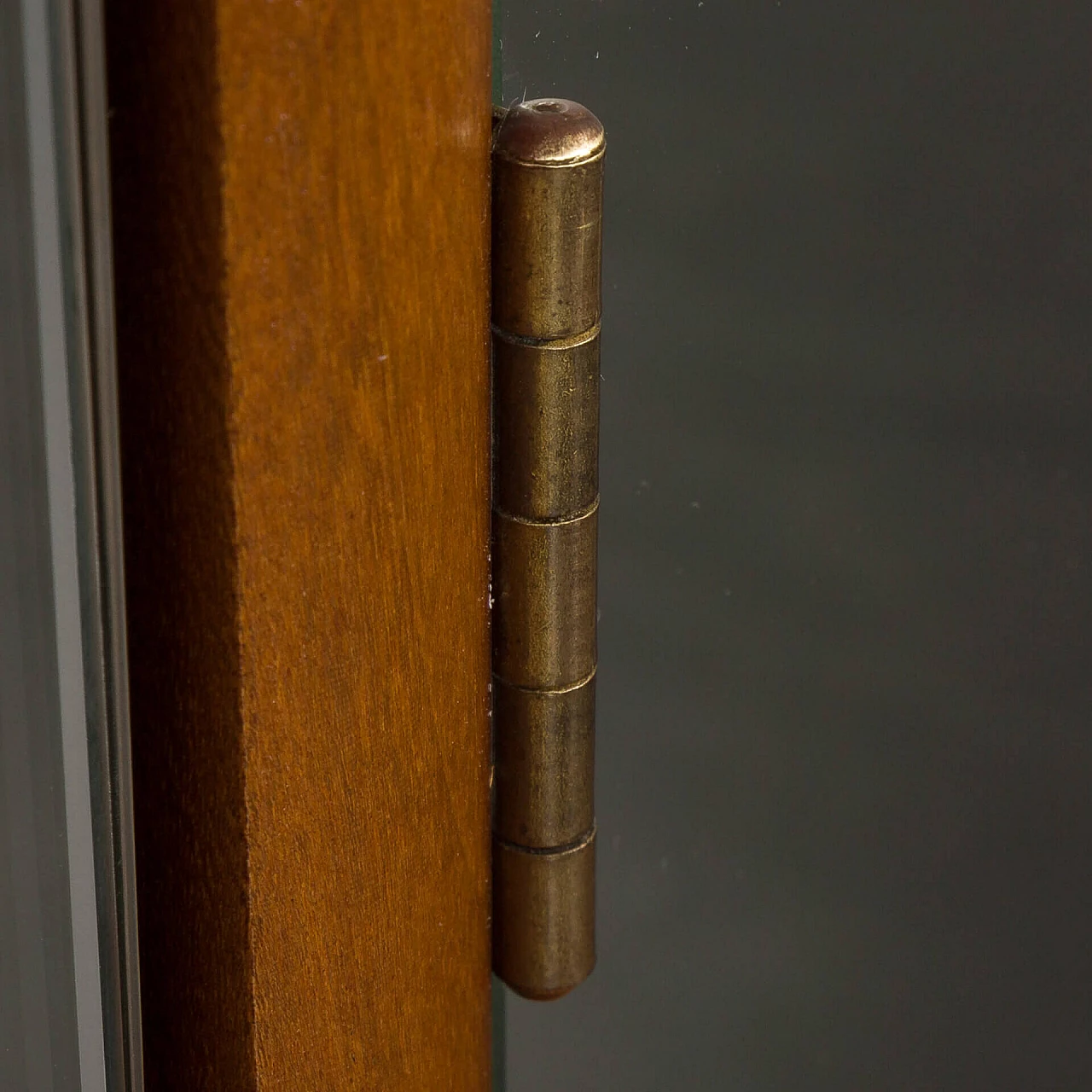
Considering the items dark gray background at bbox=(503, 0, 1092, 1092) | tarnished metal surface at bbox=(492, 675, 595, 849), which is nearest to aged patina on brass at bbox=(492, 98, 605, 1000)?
tarnished metal surface at bbox=(492, 675, 595, 849)

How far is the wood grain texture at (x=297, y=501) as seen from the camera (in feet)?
1.29

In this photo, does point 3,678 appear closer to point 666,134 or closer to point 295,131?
point 295,131

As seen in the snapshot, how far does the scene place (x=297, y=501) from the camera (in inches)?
16.7

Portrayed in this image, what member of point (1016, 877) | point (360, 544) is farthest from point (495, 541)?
point (1016, 877)

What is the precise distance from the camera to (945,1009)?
2.58ft

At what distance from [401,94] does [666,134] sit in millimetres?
300

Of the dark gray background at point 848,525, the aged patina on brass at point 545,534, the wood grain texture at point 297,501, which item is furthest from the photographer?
the dark gray background at point 848,525

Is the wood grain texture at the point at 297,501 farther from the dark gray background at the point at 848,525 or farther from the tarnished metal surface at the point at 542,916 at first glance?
the dark gray background at the point at 848,525

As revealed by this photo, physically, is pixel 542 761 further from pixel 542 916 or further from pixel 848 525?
pixel 848 525

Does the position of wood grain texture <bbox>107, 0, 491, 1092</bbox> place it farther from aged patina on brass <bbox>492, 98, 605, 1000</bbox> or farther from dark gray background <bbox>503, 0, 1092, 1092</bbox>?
dark gray background <bbox>503, 0, 1092, 1092</bbox>

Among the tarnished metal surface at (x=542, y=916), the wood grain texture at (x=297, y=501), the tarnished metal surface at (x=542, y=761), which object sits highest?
the wood grain texture at (x=297, y=501)

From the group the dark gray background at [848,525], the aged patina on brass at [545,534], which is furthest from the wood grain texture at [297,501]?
the dark gray background at [848,525]

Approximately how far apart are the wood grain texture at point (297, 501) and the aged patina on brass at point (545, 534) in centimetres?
2

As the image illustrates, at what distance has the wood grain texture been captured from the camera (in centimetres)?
39
